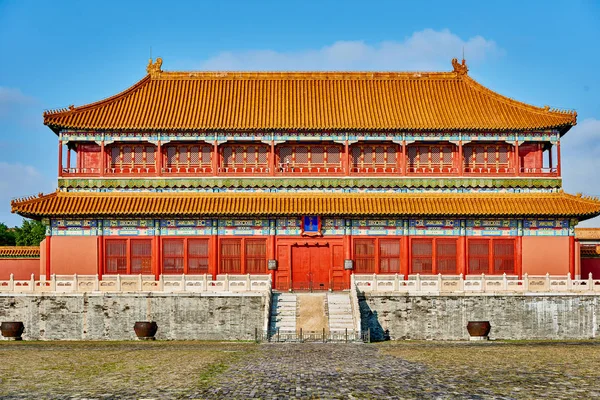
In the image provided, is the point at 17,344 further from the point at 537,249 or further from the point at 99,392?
the point at 537,249

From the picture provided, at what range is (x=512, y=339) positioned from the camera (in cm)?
3938

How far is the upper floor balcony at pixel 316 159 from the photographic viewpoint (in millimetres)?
48188

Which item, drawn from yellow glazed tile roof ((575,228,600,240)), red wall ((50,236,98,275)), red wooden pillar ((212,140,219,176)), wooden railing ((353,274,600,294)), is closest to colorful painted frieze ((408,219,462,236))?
wooden railing ((353,274,600,294))

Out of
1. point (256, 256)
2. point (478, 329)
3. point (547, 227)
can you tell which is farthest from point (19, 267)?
point (547, 227)

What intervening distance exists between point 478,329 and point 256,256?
560 inches

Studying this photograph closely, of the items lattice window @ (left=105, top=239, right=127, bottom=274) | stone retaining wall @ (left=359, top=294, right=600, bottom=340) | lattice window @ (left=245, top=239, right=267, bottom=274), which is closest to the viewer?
stone retaining wall @ (left=359, top=294, right=600, bottom=340)

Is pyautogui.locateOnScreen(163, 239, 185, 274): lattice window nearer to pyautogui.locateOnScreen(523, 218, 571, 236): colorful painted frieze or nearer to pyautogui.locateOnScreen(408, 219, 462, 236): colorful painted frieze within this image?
pyautogui.locateOnScreen(408, 219, 462, 236): colorful painted frieze

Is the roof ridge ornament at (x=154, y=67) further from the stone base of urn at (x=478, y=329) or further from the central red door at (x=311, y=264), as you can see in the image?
the stone base of urn at (x=478, y=329)

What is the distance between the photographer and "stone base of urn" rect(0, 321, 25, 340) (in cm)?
3847

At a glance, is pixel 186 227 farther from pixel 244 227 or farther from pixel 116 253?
pixel 116 253

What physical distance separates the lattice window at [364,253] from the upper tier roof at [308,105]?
6.68 m

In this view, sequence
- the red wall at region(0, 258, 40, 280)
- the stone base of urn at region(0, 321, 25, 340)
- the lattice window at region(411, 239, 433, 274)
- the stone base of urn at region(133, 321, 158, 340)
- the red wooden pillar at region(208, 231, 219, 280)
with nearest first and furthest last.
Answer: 1. the stone base of urn at region(133, 321, 158, 340)
2. the stone base of urn at region(0, 321, 25, 340)
3. the red wooden pillar at region(208, 231, 219, 280)
4. the lattice window at region(411, 239, 433, 274)
5. the red wall at region(0, 258, 40, 280)

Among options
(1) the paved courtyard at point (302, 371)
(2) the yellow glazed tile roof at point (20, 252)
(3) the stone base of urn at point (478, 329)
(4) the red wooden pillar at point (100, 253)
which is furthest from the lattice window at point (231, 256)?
(3) the stone base of urn at point (478, 329)

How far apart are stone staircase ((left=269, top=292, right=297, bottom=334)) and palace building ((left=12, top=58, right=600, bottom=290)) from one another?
12.0 ft
